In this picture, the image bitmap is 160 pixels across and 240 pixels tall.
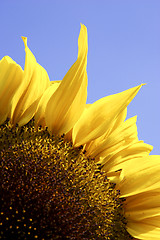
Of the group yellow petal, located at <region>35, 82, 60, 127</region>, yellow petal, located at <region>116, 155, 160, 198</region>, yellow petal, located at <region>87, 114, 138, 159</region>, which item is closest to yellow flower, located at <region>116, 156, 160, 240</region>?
yellow petal, located at <region>116, 155, 160, 198</region>

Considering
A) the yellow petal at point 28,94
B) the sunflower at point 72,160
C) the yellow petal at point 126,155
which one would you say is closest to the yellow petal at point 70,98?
the sunflower at point 72,160

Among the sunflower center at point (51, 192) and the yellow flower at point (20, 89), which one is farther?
the yellow flower at point (20, 89)

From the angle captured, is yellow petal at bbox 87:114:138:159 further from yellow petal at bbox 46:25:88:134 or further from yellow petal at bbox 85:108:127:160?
yellow petal at bbox 46:25:88:134

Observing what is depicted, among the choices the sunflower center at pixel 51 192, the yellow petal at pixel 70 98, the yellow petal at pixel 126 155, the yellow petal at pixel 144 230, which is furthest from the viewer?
the yellow petal at pixel 126 155

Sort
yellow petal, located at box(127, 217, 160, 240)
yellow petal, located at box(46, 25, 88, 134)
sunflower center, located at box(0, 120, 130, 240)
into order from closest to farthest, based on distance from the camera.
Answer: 1. sunflower center, located at box(0, 120, 130, 240)
2. yellow petal, located at box(46, 25, 88, 134)
3. yellow petal, located at box(127, 217, 160, 240)

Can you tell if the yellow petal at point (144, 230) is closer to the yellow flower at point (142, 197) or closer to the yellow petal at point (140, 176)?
the yellow flower at point (142, 197)

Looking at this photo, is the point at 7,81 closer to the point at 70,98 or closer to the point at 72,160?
the point at 70,98

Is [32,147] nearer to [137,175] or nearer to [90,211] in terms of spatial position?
[90,211]
